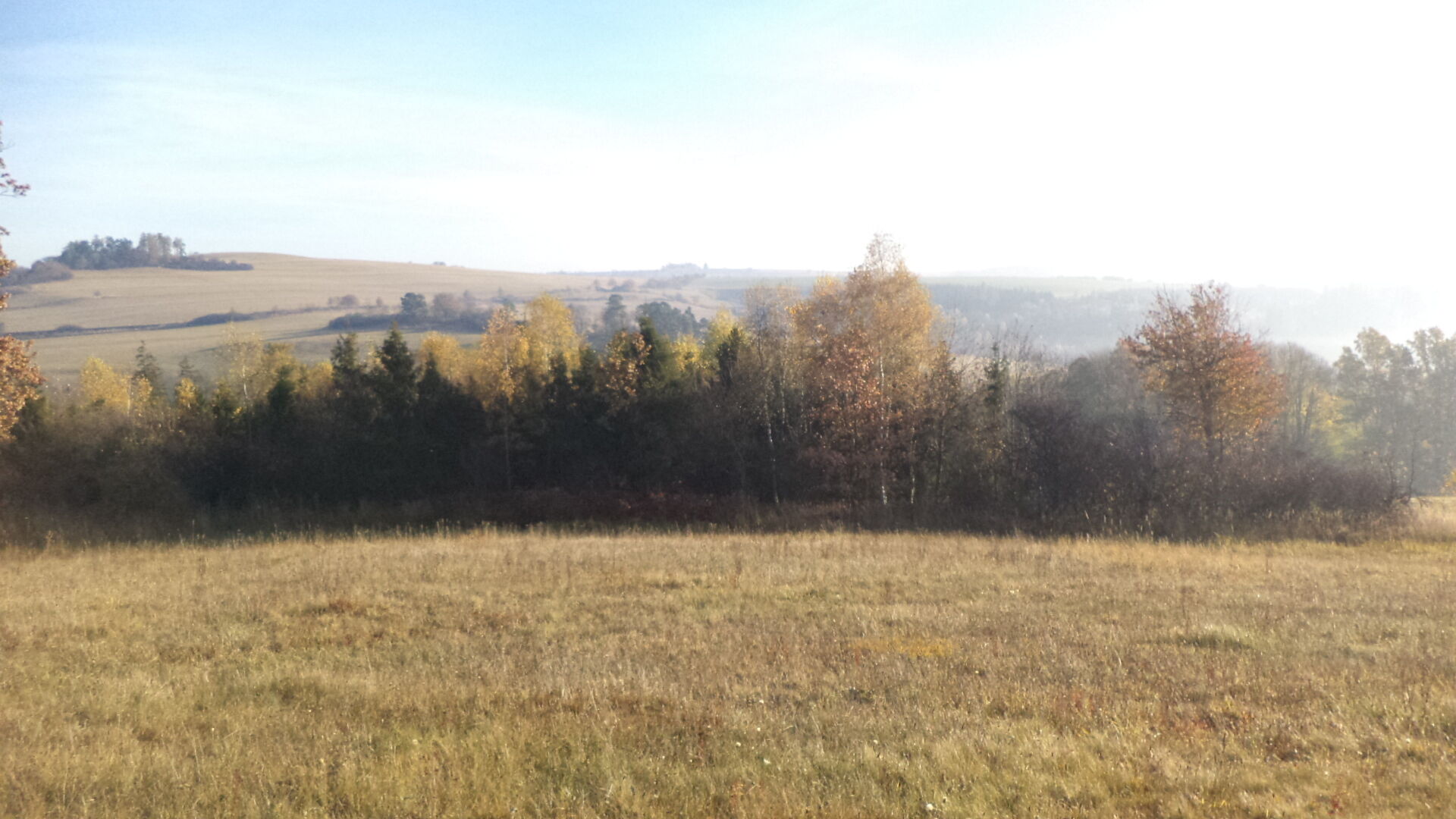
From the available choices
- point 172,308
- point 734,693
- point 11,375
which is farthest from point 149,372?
point 172,308

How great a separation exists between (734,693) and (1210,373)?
27128mm

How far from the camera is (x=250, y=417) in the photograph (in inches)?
1369

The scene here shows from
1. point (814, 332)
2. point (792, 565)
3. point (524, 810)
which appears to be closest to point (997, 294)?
point (814, 332)

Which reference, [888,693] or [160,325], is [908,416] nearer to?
[888,693]

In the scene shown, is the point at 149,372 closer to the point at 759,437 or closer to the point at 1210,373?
the point at 759,437

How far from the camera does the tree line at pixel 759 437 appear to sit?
27.7 meters

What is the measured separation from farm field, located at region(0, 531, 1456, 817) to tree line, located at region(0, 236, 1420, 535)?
10968 mm

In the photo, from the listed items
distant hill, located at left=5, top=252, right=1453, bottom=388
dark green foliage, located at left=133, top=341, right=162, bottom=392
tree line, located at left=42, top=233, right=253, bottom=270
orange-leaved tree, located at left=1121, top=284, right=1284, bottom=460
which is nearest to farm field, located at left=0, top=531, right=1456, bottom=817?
orange-leaved tree, located at left=1121, top=284, right=1284, bottom=460

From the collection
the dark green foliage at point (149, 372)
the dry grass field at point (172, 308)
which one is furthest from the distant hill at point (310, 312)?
the dark green foliage at point (149, 372)

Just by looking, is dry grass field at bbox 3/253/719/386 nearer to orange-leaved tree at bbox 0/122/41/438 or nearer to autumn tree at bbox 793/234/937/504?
autumn tree at bbox 793/234/937/504

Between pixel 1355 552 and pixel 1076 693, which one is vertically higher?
pixel 1076 693

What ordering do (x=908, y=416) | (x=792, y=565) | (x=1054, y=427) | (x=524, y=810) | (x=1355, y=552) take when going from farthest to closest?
(x=908, y=416)
(x=1054, y=427)
(x=1355, y=552)
(x=792, y=565)
(x=524, y=810)

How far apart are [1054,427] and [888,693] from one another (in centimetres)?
2260

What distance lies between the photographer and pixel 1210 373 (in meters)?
29.1
